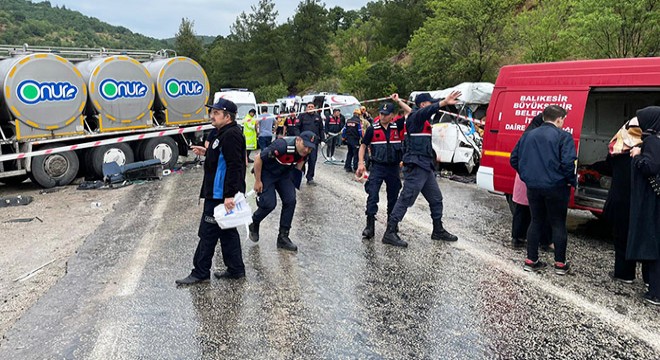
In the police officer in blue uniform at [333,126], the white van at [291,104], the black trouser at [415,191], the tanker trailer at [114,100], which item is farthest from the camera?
the white van at [291,104]

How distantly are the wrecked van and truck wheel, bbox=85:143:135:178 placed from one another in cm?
928

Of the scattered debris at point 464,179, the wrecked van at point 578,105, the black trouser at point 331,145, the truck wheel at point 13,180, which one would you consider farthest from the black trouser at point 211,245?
the black trouser at point 331,145

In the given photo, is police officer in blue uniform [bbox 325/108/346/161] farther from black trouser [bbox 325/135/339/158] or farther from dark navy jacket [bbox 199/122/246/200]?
dark navy jacket [bbox 199/122/246/200]

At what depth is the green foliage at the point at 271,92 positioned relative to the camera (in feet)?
167

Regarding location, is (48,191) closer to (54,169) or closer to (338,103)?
(54,169)

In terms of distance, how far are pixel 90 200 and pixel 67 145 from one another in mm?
2883

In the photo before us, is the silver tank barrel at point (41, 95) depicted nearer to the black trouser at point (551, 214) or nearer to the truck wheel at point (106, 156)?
the truck wheel at point (106, 156)

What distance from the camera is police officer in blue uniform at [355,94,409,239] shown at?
614cm

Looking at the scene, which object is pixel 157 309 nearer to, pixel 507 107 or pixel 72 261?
pixel 72 261

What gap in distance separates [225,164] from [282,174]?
4.88ft

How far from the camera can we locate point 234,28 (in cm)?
6353

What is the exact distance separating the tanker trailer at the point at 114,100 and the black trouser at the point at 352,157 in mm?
5601

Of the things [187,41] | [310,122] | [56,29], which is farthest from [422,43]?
[56,29]

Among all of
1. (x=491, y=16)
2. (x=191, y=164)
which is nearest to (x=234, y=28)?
(x=491, y=16)
